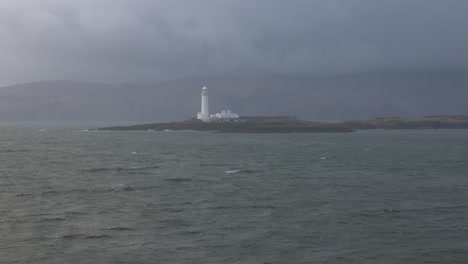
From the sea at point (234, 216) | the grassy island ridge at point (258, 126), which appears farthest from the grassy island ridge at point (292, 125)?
the sea at point (234, 216)

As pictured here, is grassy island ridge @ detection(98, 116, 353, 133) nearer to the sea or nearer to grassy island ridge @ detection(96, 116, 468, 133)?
grassy island ridge @ detection(96, 116, 468, 133)

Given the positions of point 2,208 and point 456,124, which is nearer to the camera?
point 2,208

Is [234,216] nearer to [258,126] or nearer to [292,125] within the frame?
[258,126]

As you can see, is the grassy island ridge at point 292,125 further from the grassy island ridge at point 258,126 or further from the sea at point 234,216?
the sea at point 234,216

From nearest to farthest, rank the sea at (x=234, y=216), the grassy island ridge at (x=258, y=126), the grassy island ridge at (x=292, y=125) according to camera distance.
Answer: the sea at (x=234, y=216) < the grassy island ridge at (x=258, y=126) < the grassy island ridge at (x=292, y=125)

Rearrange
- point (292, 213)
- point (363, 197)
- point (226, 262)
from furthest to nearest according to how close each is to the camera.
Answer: point (363, 197), point (292, 213), point (226, 262)

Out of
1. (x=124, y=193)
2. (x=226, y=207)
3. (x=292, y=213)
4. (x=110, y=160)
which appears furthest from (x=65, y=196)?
(x=110, y=160)

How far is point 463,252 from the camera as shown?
19.8 m

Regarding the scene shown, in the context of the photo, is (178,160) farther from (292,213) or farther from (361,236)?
(361,236)

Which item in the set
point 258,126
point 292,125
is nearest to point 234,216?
point 258,126

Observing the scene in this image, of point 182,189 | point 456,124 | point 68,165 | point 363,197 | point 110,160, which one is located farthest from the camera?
point 456,124

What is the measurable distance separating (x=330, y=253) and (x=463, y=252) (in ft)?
15.7

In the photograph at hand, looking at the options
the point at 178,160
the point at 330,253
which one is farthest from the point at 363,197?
the point at 178,160

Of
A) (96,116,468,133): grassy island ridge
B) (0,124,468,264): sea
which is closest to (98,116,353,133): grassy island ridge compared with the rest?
(96,116,468,133): grassy island ridge
